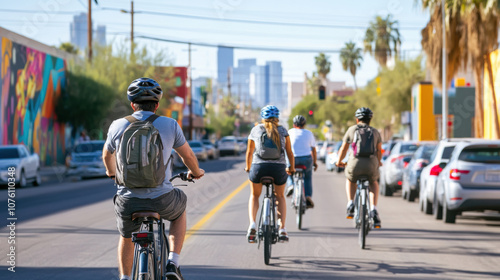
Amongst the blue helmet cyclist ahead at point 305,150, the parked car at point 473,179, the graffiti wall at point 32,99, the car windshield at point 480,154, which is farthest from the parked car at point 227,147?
the blue helmet cyclist ahead at point 305,150

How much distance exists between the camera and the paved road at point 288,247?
8.59 meters

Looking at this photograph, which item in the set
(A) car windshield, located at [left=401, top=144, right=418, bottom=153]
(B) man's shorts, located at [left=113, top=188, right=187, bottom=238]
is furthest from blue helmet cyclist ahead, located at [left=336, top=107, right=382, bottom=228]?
(A) car windshield, located at [left=401, top=144, right=418, bottom=153]

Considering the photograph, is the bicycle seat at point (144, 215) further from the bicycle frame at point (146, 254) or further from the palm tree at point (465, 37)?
the palm tree at point (465, 37)

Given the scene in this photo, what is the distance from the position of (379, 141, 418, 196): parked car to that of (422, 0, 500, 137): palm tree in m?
9.06

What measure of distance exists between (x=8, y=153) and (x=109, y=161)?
21.7m

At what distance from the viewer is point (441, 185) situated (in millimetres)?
14172

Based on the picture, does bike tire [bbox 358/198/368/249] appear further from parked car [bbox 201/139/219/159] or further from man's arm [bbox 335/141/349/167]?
parked car [bbox 201/139/219/159]

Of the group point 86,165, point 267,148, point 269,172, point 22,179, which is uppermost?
point 267,148

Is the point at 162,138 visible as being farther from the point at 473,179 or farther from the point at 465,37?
the point at 465,37

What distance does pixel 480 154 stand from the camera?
44.8ft

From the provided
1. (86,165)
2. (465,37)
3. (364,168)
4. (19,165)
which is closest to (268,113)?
(364,168)

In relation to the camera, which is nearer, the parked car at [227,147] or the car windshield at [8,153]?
the car windshield at [8,153]

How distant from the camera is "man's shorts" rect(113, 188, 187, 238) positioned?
5.56 m

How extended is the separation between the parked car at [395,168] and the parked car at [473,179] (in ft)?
19.9
